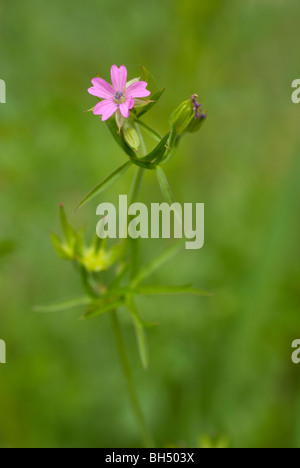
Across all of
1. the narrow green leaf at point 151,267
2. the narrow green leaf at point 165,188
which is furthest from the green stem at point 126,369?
the narrow green leaf at point 165,188

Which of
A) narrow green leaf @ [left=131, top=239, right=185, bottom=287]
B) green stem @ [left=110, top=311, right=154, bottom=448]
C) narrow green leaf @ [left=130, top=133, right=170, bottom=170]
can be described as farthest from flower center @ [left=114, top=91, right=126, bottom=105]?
green stem @ [left=110, top=311, right=154, bottom=448]

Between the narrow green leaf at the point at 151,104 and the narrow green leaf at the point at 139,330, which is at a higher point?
the narrow green leaf at the point at 151,104

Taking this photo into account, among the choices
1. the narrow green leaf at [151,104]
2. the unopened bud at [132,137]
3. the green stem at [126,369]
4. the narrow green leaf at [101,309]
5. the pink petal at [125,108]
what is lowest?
the green stem at [126,369]

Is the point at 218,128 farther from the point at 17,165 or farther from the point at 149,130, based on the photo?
the point at 149,130

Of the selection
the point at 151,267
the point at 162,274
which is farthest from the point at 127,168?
the point at 162,274

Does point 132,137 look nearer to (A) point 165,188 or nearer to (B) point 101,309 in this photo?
(A) point 165,188

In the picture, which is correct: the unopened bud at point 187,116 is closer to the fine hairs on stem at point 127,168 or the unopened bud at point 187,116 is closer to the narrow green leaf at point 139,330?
the fine hairs on stem at point 127,168
